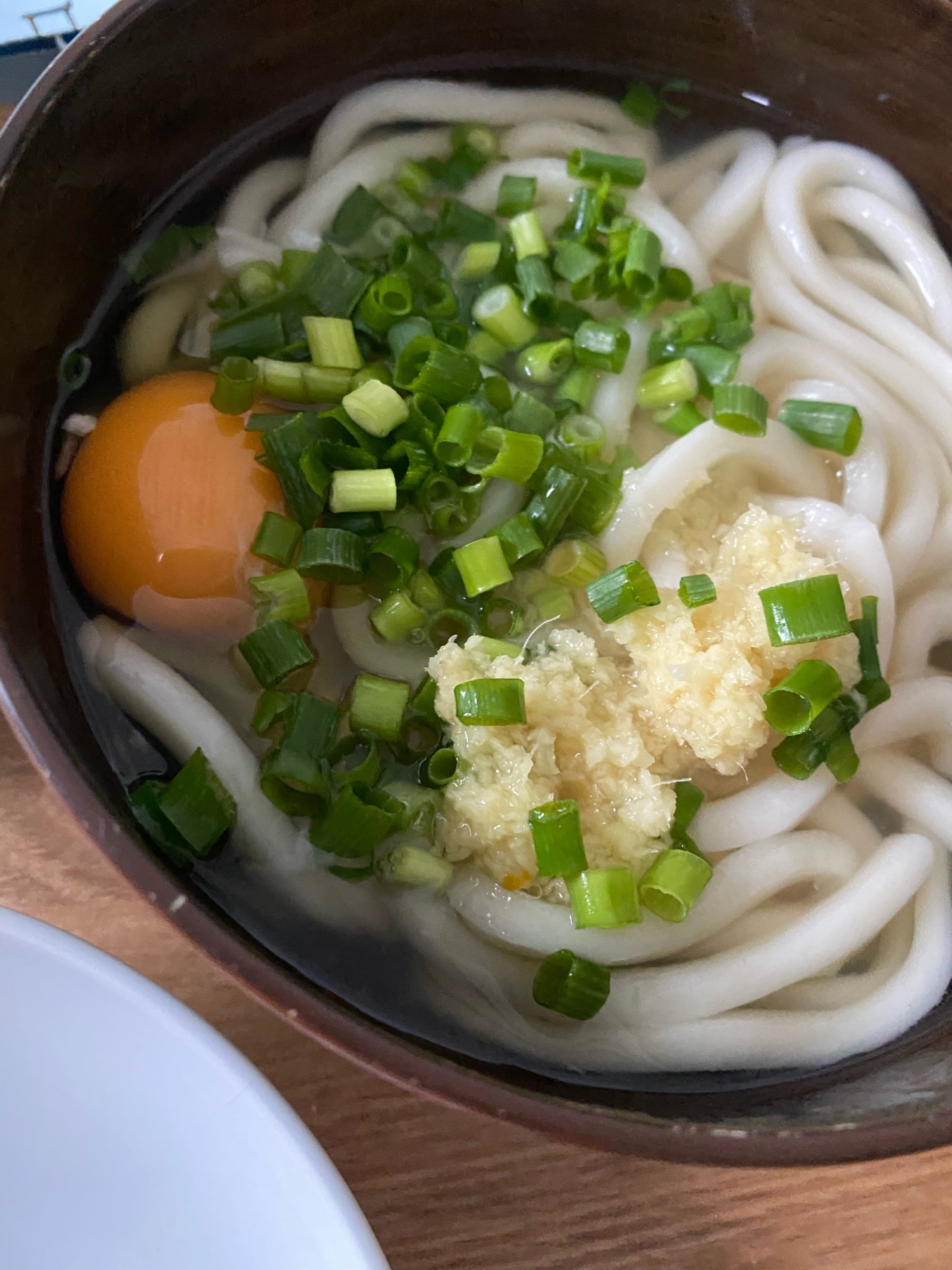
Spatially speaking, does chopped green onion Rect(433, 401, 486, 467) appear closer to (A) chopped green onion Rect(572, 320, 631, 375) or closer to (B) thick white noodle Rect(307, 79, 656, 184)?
(A) chopped green onion Rect(572, 320, 631, 375)

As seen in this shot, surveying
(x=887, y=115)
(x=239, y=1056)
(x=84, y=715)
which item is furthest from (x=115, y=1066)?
(x=887, y=115)

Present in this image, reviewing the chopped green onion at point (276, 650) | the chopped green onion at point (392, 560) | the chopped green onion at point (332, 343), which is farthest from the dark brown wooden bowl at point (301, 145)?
the chopped green onion at point (392, 560)

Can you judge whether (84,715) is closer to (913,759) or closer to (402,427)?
(402,427)

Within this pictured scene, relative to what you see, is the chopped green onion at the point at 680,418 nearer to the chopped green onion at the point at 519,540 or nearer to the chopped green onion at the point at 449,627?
the chopped green onion at the point at 519,540

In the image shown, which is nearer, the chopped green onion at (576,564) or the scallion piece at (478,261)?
the chopped green onion at (576,564)

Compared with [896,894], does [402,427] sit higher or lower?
higher
